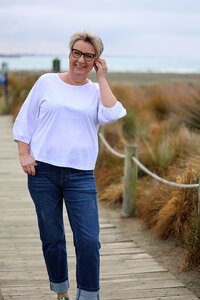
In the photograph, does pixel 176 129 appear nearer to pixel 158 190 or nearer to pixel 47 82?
pixel 158 190

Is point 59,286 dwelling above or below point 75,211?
below

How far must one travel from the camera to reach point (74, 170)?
421 centimetres

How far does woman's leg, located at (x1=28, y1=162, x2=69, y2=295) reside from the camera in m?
4.21

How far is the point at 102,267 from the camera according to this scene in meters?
5.85

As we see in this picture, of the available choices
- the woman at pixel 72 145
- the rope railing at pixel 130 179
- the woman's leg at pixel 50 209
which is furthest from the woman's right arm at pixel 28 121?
the rope railing at pixel 130 179

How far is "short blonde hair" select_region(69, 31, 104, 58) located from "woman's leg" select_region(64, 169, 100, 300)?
0.77 meters

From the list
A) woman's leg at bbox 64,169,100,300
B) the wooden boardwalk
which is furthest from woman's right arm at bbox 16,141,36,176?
the wooden boardwalk

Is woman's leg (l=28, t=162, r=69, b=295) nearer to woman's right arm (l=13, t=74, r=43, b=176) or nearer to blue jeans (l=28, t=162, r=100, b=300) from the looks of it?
blue jeans (l=28, t=162, r=100, b=300)

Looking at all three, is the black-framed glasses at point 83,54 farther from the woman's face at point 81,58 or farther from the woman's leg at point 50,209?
the woman's leg at point 50,209

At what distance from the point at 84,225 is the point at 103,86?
34.1 inches

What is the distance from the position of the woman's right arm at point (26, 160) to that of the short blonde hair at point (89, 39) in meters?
0.69

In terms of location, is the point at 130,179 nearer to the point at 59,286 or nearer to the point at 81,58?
the point at 59,286

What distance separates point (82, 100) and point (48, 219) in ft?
2.51

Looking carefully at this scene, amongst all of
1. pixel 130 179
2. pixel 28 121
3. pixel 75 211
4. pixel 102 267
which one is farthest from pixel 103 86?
pixel 130 179
